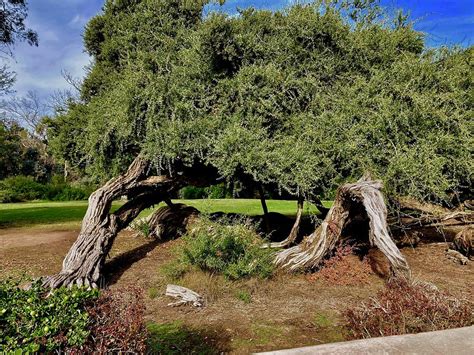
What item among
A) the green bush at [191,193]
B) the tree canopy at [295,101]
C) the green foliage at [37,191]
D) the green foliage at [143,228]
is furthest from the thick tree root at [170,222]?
the green foliage at [37,191]

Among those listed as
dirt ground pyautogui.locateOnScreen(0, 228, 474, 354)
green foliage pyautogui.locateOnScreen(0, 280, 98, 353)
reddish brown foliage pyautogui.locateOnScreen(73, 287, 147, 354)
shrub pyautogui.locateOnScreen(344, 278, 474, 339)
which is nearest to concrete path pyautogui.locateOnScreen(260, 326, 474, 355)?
reddish brown foliage pyautogui.locateOnScreen(73, 287, 147, 354)

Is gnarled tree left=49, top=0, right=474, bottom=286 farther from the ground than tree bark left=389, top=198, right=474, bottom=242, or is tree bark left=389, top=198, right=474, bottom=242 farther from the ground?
gnarled tree left=49, top=0, right=474, bottom=286

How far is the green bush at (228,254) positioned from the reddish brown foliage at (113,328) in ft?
11.5

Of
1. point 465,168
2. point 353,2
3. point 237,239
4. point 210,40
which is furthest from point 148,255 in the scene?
point 353,2

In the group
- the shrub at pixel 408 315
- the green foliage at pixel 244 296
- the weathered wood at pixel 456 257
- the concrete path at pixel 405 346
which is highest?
the concrete path at pixel 405 346

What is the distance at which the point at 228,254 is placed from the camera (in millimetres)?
6484

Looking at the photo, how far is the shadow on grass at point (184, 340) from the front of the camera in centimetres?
402

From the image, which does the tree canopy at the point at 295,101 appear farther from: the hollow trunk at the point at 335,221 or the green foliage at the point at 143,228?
the green foliage at the point at 143,228

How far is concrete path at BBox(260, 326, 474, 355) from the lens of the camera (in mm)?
2146

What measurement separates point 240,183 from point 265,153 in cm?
245

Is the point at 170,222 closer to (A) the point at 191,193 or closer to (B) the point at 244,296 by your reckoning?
(B) the point at 244,296

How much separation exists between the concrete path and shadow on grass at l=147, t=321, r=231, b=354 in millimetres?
2140

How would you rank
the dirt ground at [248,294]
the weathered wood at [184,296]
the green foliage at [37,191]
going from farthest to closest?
the green foliage at [37,191]
the weathered wood at [184,296]
the dirt ground at [248,294]

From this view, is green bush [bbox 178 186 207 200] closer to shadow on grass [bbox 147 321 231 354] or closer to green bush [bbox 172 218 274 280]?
green bush [bbox 172 218 274 280]
